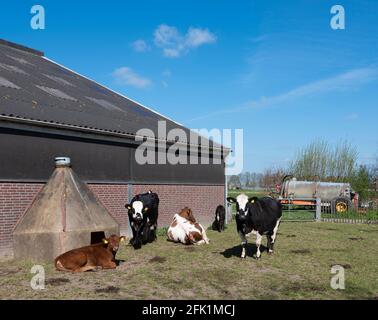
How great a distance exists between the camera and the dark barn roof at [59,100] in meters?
13.8

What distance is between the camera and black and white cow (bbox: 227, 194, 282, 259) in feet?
39.1

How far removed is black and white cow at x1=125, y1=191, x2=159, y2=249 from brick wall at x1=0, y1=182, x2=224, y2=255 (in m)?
1.19

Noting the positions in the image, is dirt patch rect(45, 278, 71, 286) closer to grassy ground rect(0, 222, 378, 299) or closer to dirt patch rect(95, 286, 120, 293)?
grassy ground rect(0, 222, 378, 299)

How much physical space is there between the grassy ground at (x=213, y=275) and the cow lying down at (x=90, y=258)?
0.24 m

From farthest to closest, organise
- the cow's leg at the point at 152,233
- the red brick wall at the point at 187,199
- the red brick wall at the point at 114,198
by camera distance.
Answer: the red brick wall at the point at 187,199 → the cow's leg at the point at 152,233 → the red brick wall at the point at 114,198

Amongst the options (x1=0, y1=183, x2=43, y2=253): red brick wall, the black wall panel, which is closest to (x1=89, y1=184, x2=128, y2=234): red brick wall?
the black wall panel

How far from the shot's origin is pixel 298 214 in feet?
93.4

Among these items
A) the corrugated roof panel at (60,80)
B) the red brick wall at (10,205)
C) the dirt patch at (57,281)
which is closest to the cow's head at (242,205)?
the dirt patch at (57,281)

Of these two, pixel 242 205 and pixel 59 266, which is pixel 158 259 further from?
pixel 59 266

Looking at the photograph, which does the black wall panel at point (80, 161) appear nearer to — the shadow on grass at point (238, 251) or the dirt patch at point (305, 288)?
the shadow on grass at point (238, 251)

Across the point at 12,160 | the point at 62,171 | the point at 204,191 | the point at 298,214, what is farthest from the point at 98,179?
the point at 298,214

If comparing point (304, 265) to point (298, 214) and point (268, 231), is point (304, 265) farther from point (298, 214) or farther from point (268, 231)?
point (298, 214)

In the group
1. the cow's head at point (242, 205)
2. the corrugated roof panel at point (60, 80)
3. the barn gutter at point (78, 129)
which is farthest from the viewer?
the corrugated roof panel at point (60, 80)

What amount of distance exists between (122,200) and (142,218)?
234 centimetres
